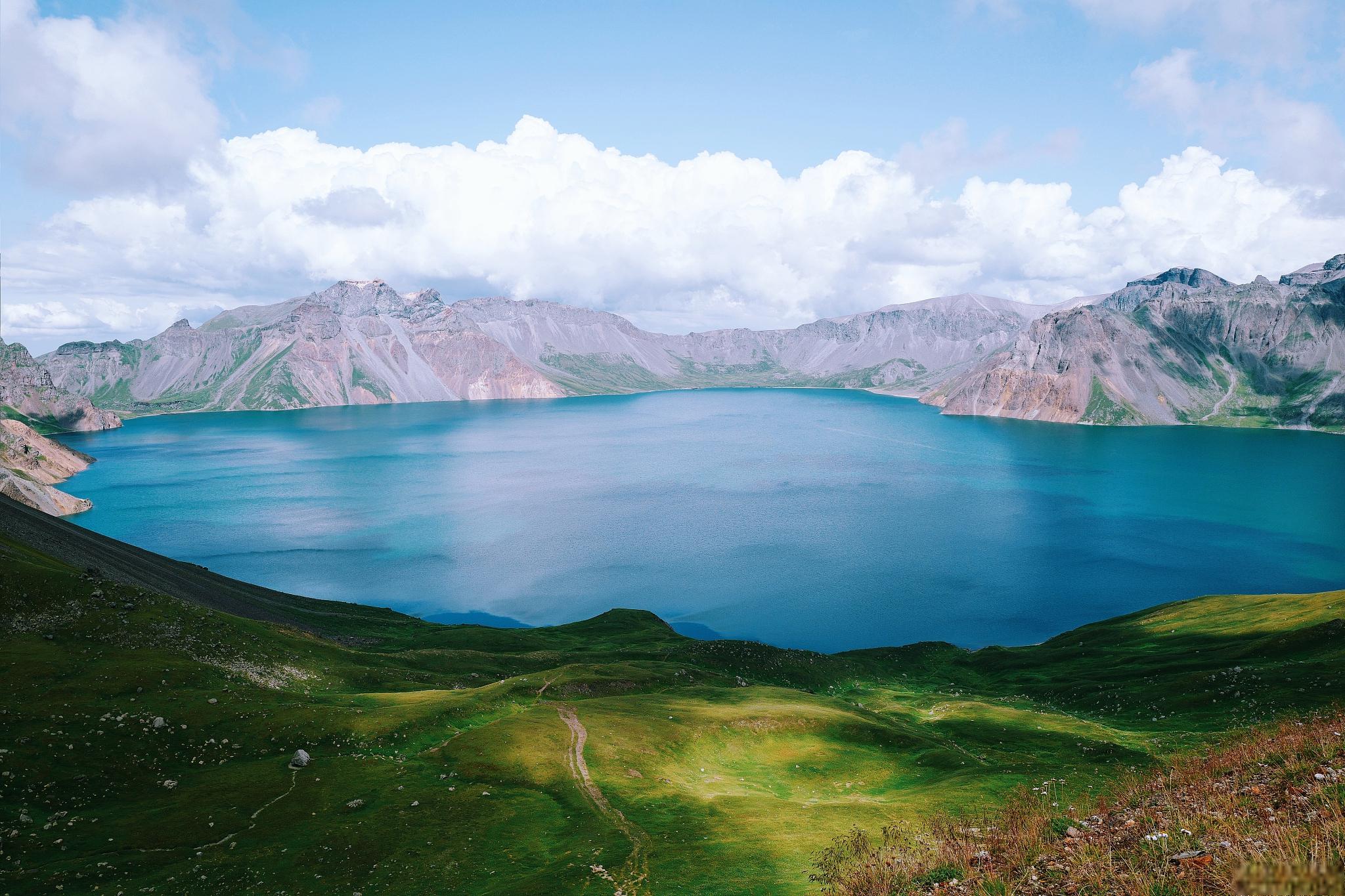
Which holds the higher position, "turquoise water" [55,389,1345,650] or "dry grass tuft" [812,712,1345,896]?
"dry grass tuft" [812,712,1345,896]

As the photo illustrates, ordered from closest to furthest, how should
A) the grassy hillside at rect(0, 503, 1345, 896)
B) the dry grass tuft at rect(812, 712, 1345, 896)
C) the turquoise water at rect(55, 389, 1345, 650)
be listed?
the dry grass tuft at rect(812, 712, 1345, 896) < the grassy hillside at rect(0, 503, 1345, 896) < the turquoise water at rect(55, 389, 1345, 650)

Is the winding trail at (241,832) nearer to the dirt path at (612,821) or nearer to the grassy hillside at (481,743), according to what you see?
the grassy hillside at (481,743)

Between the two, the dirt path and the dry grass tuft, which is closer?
the dry grass tuft

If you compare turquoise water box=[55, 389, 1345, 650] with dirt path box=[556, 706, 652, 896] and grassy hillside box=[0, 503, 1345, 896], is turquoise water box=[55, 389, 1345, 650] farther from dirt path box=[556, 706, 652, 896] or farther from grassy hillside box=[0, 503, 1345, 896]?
dirt path box=[556, 706, 652, 896]

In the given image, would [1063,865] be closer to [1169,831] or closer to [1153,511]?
[1169,831]

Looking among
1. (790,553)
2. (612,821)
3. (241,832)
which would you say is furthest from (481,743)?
(790,553)

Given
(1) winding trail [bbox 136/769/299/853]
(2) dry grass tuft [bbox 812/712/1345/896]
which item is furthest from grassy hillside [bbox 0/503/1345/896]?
(2) dry grass tuft [bbox 812/712/1345/896]

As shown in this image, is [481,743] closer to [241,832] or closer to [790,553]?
[241,832]

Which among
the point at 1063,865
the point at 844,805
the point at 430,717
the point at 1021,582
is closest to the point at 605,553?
the point at 1021,582
